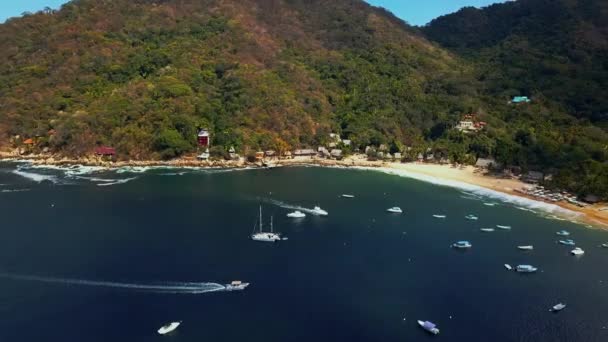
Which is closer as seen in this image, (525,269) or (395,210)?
(525,269)

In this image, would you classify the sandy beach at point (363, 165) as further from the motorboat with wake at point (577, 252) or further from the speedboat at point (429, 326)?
the speedboat at point (429, 326)

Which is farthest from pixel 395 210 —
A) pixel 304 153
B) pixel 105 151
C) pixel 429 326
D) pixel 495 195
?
pixel 105 151

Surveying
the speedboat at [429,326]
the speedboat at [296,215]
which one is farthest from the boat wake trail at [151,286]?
the speedboat at [296,215]

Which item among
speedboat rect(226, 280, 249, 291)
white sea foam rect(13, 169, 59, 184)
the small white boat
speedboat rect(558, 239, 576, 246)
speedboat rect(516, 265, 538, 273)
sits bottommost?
the small white boat

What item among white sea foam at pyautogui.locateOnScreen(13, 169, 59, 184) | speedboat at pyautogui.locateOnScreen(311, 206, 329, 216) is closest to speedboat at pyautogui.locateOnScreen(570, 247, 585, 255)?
speedboat at pyautogui.locateOnScreen(311, 206, 329, 216)

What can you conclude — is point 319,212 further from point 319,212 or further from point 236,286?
point 236,286

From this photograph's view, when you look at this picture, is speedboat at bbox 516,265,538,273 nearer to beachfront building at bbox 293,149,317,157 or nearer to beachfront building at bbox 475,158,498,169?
beachfront building at bbox 475,158,498,169

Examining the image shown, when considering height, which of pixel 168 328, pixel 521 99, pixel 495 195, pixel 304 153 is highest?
pixel 521 99
